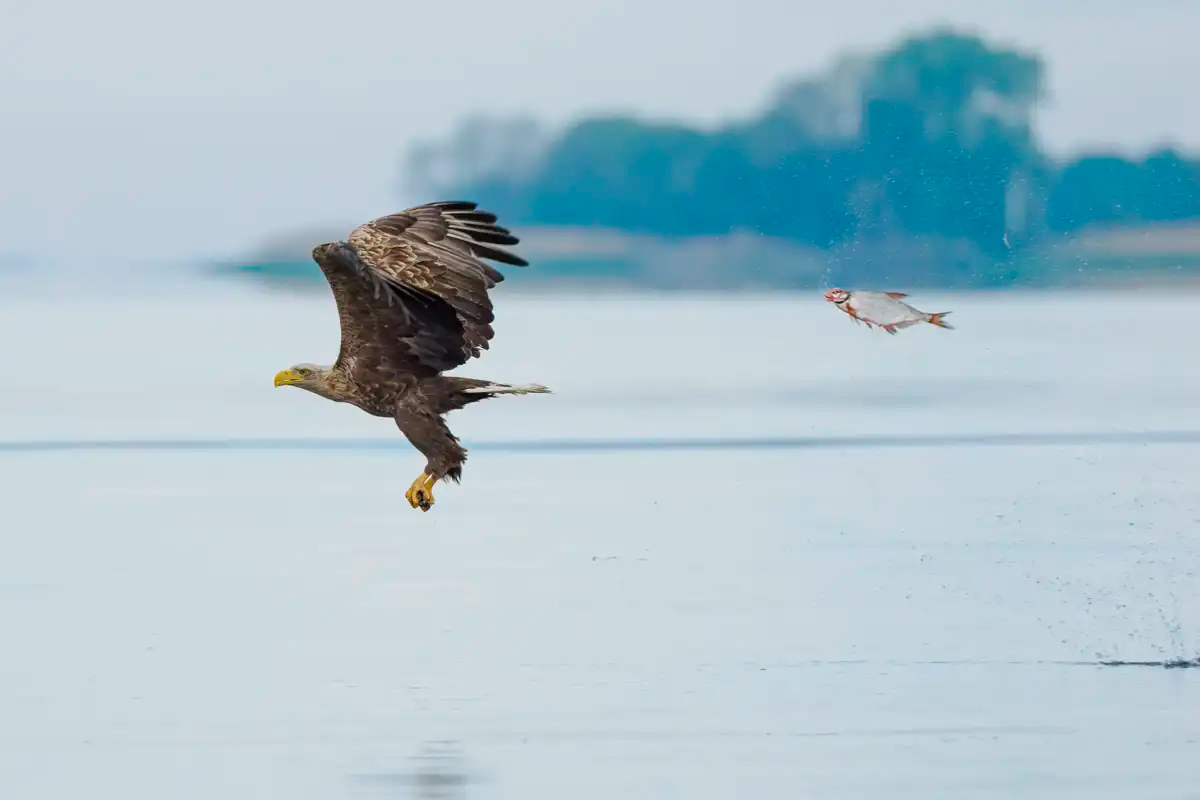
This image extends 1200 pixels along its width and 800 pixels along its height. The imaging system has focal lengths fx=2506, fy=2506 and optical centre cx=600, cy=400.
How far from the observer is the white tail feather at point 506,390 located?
11.6m

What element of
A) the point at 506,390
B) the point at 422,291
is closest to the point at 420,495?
the point at 506,390

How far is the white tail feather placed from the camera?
11.6 meters

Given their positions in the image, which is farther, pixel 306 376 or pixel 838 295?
pixel 838 295

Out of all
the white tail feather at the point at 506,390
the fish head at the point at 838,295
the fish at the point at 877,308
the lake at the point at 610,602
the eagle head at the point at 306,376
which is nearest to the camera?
the lake at the point at 610,602

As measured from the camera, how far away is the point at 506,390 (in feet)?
38.8

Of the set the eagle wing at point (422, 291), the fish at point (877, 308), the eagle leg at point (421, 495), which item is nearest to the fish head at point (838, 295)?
the fish at point (877, 308)

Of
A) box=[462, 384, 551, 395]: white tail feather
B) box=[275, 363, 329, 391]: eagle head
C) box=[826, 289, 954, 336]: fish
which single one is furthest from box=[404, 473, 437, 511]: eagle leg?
box=[826, 289, 954, 336]: fish

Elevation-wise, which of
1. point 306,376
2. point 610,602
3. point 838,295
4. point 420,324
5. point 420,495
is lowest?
point 610,602

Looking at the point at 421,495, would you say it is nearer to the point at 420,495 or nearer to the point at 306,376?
the point at 420,495

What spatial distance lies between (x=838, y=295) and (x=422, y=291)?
2.10m

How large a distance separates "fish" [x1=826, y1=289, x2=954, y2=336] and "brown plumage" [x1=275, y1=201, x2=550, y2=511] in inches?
63.3

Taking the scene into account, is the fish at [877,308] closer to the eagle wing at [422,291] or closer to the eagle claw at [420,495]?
the eagle wing at [422,291]

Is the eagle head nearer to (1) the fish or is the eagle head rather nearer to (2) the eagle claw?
(2) the eagle claw

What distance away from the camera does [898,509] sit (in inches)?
674
